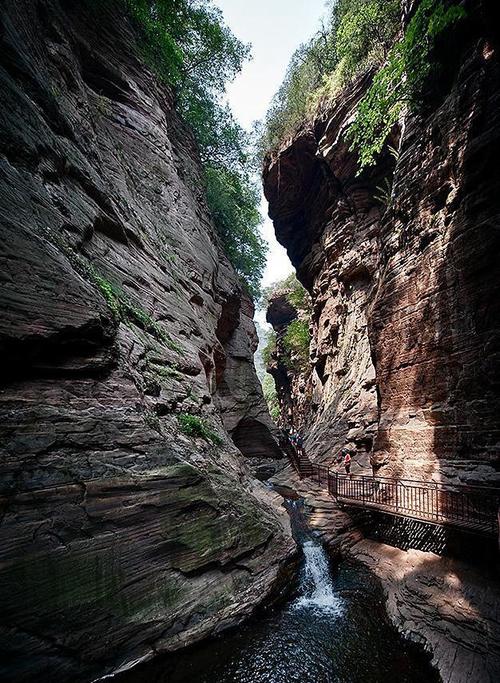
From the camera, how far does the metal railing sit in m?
7.08

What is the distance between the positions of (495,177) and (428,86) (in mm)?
5180

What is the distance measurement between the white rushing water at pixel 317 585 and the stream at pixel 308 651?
3cm

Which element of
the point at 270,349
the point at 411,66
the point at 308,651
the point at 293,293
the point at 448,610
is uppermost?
the point at 293,293

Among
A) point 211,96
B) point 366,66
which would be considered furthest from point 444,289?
point 211,96

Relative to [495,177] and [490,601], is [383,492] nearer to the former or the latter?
[490,601]

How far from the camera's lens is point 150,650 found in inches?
183

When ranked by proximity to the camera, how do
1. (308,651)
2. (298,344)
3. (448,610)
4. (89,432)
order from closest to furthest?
(89,432) < (308,651) < (448,610) < (298,344)

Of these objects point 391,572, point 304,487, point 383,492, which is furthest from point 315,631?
point 304,487

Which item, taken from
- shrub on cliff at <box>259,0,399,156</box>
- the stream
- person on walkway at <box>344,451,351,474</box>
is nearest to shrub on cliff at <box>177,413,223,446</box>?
the stream

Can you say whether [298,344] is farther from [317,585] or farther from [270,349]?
[317,585]

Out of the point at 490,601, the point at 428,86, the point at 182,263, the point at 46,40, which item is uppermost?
the point at 428,86

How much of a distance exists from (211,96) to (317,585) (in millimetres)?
27293

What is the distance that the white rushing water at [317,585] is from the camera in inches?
269

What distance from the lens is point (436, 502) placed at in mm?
8055
